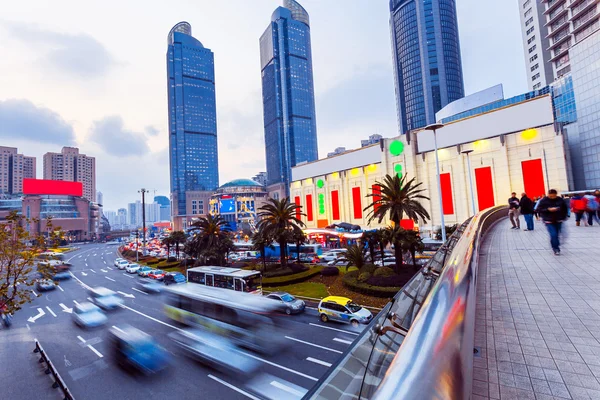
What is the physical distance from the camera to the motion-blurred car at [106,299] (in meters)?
23.0

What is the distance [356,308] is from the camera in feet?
56.3

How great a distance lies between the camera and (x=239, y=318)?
14.5m

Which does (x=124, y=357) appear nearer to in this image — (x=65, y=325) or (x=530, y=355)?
(x=65, y=325)

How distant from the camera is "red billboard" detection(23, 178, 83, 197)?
9631 cm

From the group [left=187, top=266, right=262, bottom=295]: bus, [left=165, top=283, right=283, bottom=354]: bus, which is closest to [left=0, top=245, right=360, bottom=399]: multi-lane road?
[left=165, top=283, right=283, bottom=354]: bus

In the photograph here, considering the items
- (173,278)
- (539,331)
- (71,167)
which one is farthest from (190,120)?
(539,331)

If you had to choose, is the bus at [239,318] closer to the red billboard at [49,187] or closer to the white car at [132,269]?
the white car at [132,269]

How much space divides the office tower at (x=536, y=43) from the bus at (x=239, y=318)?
281 ft

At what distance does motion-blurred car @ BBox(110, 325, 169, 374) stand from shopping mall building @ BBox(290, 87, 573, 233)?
21.5 m

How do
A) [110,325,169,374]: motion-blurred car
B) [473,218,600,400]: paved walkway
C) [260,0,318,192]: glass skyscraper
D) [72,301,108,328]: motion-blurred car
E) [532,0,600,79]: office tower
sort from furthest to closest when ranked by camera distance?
[260,0,318,192]: glass skyscraper
[532,0,600,79]: office tower
[72,301,108,328]: motion-blurred car
[110,325,169,374]: motion-blurred car
[473,218,600,400]: paved walkway

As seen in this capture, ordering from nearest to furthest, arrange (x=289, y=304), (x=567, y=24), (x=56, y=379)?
(x=56, y=379) < (x=289, y=304) < (x=567, y=24)

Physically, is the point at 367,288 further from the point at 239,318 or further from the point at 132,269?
the point at 132,269

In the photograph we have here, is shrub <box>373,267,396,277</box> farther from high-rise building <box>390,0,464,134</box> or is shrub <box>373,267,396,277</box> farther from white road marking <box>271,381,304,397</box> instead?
high-rise building <box>390,0,464,134</box>

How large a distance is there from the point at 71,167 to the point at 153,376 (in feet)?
605
